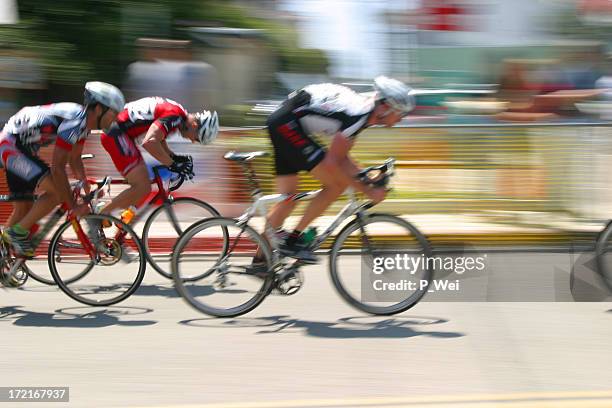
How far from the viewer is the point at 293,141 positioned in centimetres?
642

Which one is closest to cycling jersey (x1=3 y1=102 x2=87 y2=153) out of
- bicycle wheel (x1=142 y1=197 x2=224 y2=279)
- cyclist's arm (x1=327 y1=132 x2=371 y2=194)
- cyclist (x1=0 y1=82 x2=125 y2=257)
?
cyclist (x1=0 y1=82 x2=125 y2=257)

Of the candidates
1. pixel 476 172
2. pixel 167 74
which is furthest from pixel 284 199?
pixel 167 74

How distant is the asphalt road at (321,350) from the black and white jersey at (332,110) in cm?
128

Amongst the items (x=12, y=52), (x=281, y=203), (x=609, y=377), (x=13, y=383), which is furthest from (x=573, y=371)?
(x=12, y=52)

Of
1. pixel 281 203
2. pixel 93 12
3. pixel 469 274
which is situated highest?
pixel 93 12

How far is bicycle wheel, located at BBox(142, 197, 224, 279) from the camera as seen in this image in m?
7.80

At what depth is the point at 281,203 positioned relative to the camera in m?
6.49

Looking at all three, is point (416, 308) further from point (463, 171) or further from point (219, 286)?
point (463, 171)

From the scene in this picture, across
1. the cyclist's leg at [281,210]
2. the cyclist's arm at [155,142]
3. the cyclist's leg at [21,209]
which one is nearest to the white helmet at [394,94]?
the cyclist's leg at [281,210]

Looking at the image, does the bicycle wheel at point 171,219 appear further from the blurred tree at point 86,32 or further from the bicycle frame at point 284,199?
the blurred tree at point 86,32

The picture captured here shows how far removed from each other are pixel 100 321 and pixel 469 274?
9.44 ft

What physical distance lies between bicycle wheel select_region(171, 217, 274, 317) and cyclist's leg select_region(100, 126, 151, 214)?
41.7 inches

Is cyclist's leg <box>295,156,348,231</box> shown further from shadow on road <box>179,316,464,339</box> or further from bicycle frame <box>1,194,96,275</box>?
bicycle frame <box>1,194,96,275</box>

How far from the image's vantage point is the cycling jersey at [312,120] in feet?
20.7
